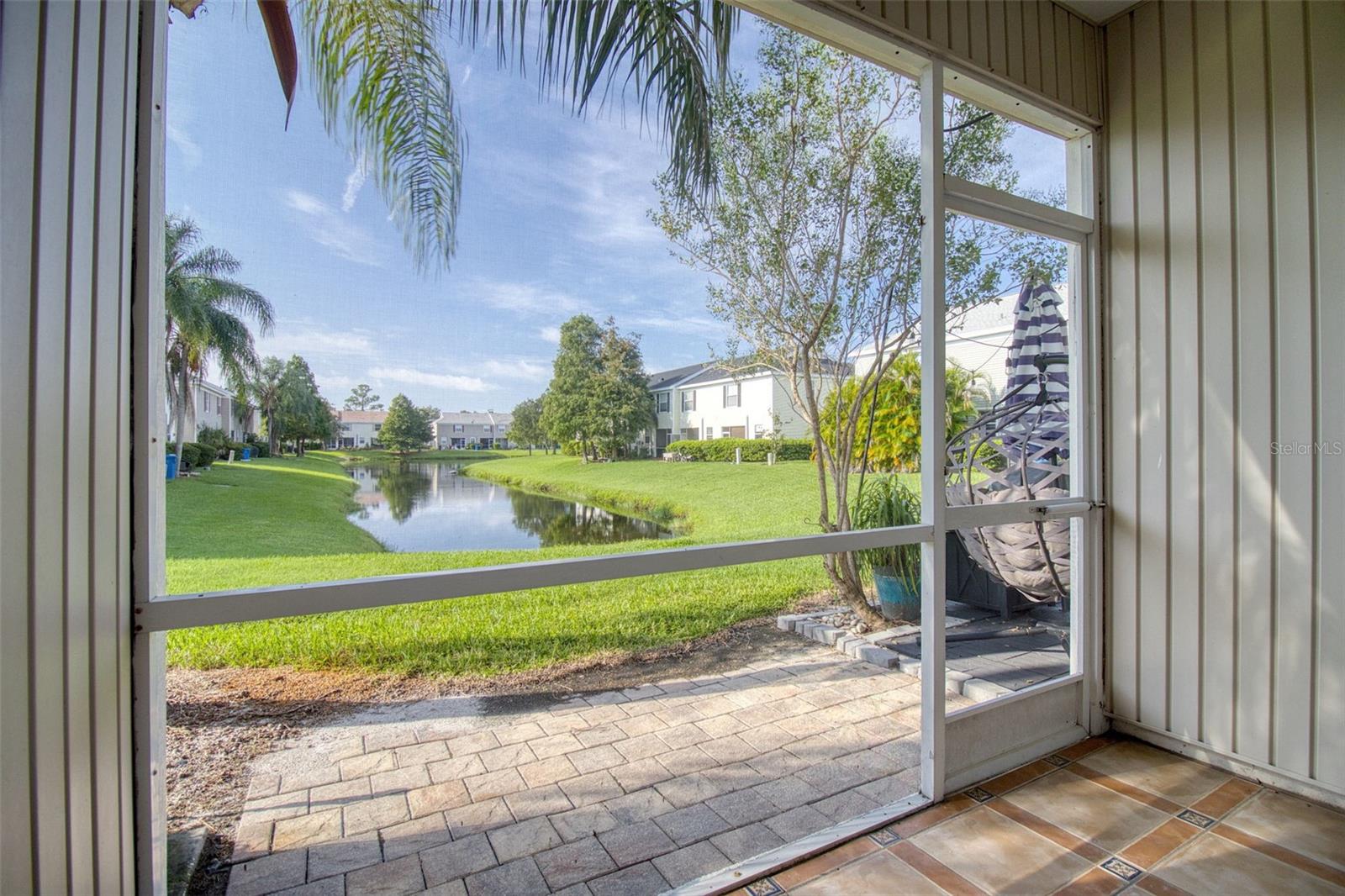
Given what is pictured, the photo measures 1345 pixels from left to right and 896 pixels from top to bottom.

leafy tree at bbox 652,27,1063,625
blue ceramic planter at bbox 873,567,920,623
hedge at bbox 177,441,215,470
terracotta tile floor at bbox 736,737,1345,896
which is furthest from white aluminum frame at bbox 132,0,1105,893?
blue ceramic planter at bbox 873,567,920,623

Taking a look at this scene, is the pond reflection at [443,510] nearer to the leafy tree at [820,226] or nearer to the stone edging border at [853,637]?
the leafy tree at [820,226]

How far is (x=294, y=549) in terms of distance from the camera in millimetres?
1902

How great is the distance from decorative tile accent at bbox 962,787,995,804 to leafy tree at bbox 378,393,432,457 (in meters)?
2.12

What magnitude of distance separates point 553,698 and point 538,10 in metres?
2.77

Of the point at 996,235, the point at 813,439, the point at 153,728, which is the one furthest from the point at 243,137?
the point at 813,439

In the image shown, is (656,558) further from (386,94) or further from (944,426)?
(386,94)

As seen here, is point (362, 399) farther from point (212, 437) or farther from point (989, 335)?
point (989, 335)

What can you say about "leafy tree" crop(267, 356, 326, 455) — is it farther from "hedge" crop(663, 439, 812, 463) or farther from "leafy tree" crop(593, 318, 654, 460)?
"hedge" crop(663, 439, 812, 463)

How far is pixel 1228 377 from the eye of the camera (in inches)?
90.1

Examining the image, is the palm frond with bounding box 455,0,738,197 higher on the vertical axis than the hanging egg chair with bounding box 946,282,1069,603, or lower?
higher

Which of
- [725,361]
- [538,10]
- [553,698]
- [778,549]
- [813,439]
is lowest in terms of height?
[553,698]

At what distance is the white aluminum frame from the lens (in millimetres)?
1199

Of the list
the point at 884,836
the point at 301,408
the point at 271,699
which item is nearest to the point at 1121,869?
the point at 884,836

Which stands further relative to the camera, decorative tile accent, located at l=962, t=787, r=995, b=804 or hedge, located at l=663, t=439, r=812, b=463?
hedge, located at l=663, t=439, r=812, b=463
